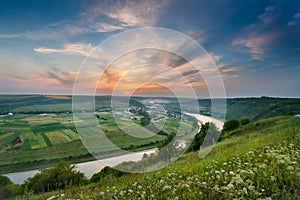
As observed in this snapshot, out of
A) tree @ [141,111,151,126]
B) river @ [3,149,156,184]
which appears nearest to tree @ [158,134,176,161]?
river @ [3,149,156,184]

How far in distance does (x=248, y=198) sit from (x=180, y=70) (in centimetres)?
900

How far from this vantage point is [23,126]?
51.5m

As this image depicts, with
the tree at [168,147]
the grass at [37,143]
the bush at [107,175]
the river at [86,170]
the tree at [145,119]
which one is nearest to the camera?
the bush at [107,175]

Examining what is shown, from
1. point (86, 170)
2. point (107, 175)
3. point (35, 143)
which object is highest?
point (107, 175)

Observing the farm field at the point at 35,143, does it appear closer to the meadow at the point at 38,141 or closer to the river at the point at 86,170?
the meadow at the point at 38,141

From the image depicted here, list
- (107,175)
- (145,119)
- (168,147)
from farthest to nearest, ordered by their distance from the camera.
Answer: (168,147) < (145,119) < (107,175)

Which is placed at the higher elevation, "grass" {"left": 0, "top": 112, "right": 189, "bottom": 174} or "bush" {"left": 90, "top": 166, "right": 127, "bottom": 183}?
"bush" {"left": 90, "top": 166, "right": 127, "bottom": 183}

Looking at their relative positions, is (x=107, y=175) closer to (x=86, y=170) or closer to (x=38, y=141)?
(x=86, y=170)

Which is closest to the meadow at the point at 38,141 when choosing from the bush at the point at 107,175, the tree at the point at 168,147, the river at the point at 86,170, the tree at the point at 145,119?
the river at the point at 86,170

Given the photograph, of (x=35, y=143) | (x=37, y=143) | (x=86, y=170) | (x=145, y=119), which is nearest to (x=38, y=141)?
(x=37, y=143)

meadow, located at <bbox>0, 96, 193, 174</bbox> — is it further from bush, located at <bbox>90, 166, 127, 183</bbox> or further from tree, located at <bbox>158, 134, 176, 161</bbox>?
bush, located at <bbox>90, 166, 127, 183</bbox>

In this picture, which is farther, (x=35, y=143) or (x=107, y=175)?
(x=35, y=143)

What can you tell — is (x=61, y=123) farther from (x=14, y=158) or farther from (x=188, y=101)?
(x=188, y=101)

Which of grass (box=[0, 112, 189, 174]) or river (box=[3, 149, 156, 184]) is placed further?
grass (box=[0, 112, 189, 174])
